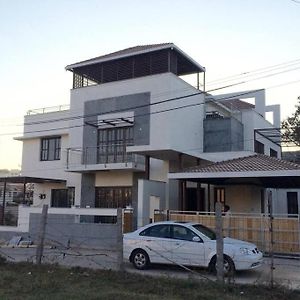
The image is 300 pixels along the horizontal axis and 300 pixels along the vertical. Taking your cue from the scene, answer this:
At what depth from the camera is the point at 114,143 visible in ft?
87.1

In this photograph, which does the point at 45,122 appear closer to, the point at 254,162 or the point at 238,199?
the point at 238,199

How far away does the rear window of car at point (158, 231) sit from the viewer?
14383 millimetres

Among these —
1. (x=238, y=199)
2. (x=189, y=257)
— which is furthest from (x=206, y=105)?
(x=189, y=257)

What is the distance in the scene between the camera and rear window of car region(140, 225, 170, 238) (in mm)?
14383

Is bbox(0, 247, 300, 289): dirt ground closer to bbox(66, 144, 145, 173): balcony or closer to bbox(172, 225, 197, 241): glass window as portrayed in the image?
bbox(172, 225, 197, 241): glass window

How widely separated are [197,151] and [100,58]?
315 inches

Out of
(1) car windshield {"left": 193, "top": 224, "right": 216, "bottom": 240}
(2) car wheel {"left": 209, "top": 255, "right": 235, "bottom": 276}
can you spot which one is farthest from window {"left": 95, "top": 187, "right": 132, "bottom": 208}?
(2) car wheel {"left": 209, "top": 255, "right": 235, "bottom": 276}

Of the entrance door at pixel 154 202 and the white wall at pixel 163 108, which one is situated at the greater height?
the white wall at pixel 163 108

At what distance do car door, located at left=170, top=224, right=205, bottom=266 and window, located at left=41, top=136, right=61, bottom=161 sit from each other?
705 inches

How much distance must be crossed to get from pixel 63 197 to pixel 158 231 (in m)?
16.9

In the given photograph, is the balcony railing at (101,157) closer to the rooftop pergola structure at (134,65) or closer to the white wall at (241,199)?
the rooftop pergola structure at (134,65)

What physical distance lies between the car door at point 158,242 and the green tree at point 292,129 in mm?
20614

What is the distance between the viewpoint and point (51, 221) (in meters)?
23.1

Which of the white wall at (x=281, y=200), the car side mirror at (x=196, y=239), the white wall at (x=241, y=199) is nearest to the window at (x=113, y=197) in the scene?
the white wall at (x=241, y=199)
